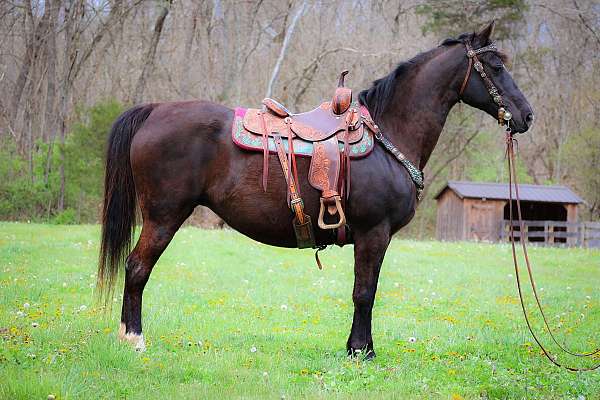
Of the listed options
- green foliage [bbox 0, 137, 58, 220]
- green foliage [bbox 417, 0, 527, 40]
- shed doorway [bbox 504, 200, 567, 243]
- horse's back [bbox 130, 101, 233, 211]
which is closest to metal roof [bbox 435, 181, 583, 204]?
shed doorway [bbox 504, 200, 567, 243]

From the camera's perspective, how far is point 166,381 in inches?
160

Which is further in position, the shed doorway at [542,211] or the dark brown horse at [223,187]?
the shed doorway at [542,211]

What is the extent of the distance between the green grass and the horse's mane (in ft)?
7.65

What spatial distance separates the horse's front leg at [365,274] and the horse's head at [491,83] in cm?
153

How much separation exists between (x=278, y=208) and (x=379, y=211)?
34.4 inches

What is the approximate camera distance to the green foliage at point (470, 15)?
26703 mm

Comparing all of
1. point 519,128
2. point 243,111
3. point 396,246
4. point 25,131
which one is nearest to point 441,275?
point 396,246

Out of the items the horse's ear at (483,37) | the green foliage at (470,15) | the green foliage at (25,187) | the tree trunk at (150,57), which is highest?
the green foliage at (470,15)

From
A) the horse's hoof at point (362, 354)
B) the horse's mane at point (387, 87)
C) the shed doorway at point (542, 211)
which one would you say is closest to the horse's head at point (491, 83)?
the horse's mane at point (387, 87)

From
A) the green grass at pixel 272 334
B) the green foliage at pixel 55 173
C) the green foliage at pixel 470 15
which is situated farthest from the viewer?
the green foliage at pixel 470 15

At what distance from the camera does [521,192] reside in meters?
30.9

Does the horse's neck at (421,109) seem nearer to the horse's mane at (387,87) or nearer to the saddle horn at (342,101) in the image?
the horse's mane at (387,87)

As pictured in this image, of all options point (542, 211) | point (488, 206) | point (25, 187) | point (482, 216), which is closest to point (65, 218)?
point (25, 187)

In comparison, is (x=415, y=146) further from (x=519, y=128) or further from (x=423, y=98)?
(x=519, y=128)
